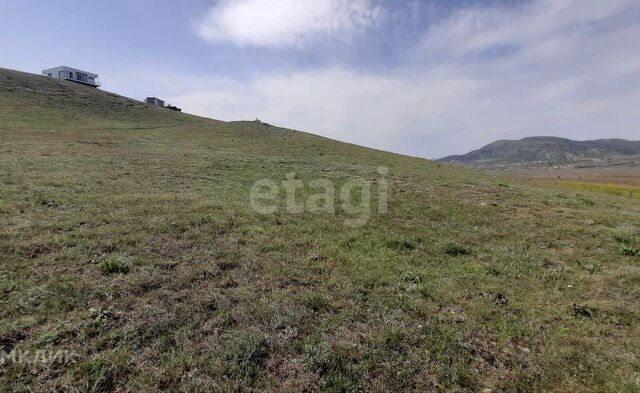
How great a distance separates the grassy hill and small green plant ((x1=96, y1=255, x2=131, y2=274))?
4cm

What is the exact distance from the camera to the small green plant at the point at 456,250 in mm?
11586

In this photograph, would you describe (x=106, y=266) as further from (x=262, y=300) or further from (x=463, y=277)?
(x=463, y=277)

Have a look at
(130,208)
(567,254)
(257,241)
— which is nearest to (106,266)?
(257,241)

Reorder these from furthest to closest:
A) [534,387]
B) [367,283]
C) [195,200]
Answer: [195,200]
[367,283]
[534,387]

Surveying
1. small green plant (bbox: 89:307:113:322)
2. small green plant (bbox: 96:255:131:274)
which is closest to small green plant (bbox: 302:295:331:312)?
small green plant (bbox: 89:307:113:322)

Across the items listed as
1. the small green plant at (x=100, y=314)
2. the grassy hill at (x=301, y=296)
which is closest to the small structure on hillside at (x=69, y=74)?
the grassy hill at (x=301, y=296)

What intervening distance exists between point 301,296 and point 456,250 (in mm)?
6391

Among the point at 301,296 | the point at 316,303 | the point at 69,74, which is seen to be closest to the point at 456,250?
the point at 316,303

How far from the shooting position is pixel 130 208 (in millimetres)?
13750

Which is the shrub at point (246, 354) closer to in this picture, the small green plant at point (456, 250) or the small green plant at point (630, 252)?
the small green plant at point (456, 250)

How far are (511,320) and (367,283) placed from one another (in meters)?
3.27

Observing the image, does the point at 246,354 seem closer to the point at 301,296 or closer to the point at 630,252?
the point at 301,296

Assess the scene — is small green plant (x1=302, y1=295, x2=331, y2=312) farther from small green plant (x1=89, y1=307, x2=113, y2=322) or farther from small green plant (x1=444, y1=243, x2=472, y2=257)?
small green plant (x1=444, y1=243, x2=472, y2=257)

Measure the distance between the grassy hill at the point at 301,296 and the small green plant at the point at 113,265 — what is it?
44mm
